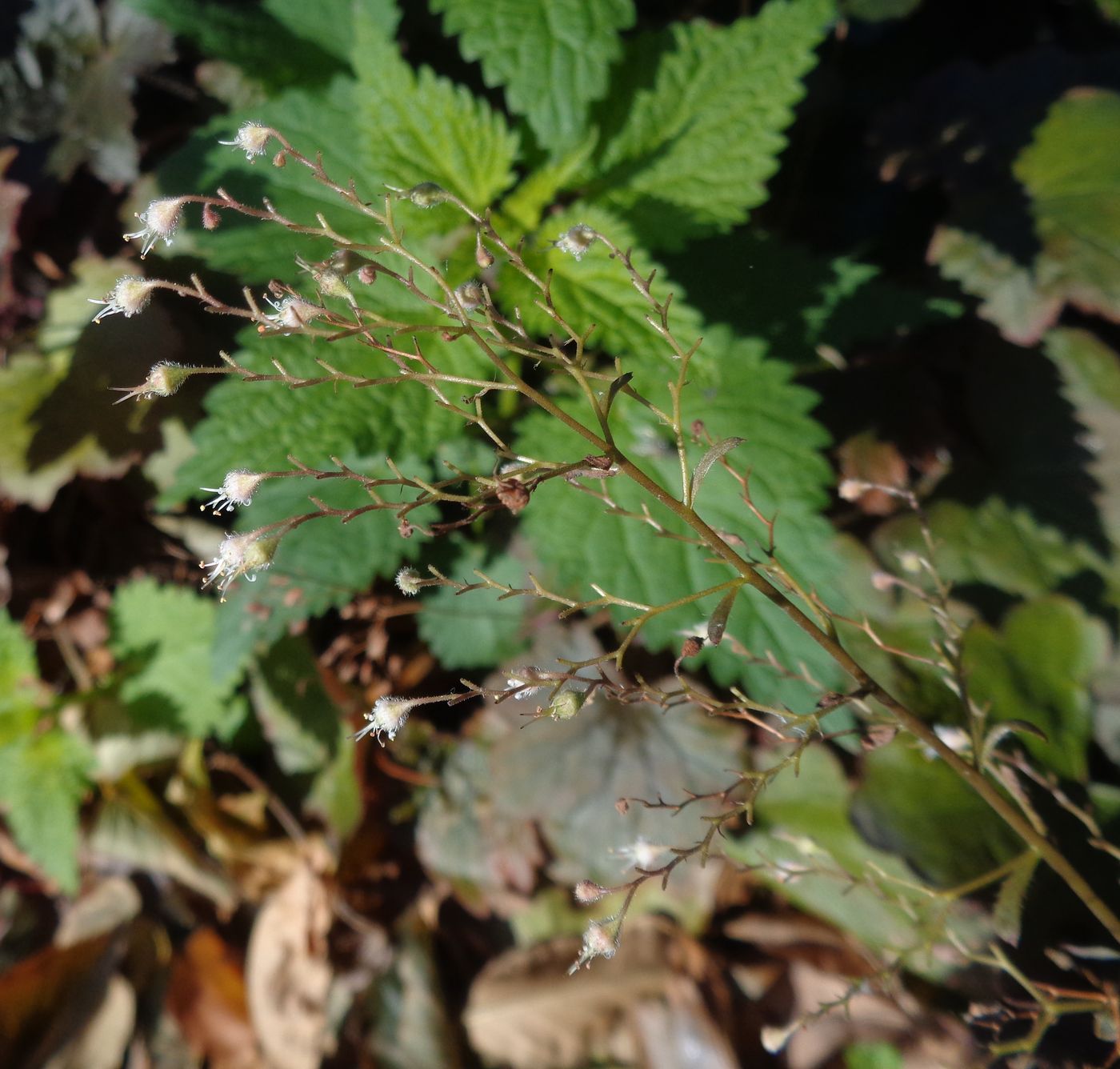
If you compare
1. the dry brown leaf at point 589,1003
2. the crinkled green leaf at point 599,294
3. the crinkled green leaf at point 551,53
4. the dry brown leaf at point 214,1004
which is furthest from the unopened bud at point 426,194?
the dry brown leaf at point 214,1004

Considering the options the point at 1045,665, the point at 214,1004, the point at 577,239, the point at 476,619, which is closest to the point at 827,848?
the point at 1045,665

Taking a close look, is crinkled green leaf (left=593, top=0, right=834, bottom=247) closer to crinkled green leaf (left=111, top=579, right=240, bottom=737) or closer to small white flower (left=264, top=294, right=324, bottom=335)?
small white flower (left=264, top=294, right=324, bottom=335)

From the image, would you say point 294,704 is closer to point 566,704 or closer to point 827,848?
point 827,848

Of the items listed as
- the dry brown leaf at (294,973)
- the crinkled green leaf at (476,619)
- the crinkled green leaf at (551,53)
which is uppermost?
the crinkled green leaf at (551,53)

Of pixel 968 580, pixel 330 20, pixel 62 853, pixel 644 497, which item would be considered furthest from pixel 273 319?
pixel 62 853

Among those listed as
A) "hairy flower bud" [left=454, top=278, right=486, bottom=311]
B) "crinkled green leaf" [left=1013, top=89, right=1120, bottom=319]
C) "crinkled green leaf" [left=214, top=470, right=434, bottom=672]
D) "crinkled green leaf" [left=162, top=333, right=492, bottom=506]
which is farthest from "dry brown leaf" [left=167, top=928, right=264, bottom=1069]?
"crinkled green leaf" [left=1013, top=89, right=1120, bottom=319]

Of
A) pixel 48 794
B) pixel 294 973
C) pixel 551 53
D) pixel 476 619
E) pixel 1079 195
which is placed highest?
pixel 1079 195

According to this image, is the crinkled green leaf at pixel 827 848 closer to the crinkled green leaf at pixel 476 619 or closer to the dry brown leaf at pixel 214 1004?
the crinkled green leaf at pixel 476 619
